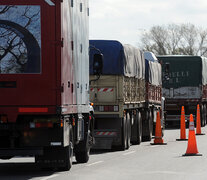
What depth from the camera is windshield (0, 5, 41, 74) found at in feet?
48.2

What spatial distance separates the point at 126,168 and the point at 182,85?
944 inches

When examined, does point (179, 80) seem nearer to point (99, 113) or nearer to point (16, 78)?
point (99, 113)

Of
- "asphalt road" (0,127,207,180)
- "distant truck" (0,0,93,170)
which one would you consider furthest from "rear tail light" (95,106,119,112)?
"distant truck" (0,0,93,170)

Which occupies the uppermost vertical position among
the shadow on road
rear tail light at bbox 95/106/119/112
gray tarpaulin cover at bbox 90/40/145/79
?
gray tarpaulin cover at bbox 90/40/145/79

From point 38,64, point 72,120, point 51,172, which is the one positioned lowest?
point 51,172

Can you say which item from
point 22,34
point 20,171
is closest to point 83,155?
point 20,171

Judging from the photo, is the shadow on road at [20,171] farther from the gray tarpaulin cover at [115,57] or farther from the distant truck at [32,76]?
the gray tarpaulin cover at [115,57]

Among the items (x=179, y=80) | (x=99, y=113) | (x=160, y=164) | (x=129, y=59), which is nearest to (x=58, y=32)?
(x=160, y=164)

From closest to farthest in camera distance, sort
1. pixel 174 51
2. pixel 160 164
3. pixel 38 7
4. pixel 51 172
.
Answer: pixel 38 7 < pixel 51 172 < pixel 160 164 < pixel 174 51

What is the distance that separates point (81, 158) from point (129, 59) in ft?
22.8

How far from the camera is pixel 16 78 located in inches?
579

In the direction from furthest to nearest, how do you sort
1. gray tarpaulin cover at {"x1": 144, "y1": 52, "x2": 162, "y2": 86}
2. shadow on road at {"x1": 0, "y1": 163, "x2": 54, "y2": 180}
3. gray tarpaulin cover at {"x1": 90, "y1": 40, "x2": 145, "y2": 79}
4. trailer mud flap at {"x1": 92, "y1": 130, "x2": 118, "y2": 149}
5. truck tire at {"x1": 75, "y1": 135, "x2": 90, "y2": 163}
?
gray tarpaulin cover at {"x1": 144, "y1": 52, "x2": 162, "y2": 86} < gray tarpaulin cover at {"x1": 90, "y1": 40, "x2": 145, "y2": 79} < trailer mud flap at {"x1": 92, "y1": 130, "x2": 118, "y2": 149} < truck tire at {"x1": 75, "y1": 135, "x2": 90, "y2": 163} < shadow on road at {"x1": 0, "y1": 163, "x2": 54, "y2": 180}

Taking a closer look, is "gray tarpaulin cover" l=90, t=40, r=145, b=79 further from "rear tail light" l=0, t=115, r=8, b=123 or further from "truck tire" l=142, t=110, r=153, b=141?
"rear tail light" l=0, t=115, r=8, b=123

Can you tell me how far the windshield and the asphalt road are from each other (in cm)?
208
